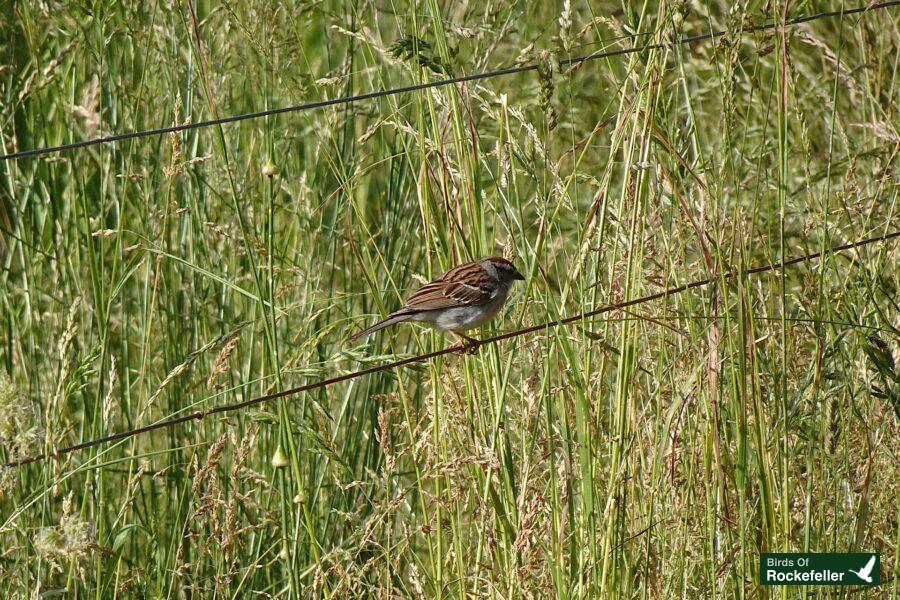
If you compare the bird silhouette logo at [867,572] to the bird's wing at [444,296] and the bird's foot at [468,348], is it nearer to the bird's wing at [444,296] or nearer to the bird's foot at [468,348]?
the bird's foot at [468,348]

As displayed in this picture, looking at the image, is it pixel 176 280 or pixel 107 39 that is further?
pixel 176 280

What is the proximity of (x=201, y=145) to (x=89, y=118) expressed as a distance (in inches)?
14.3

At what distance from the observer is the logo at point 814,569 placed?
2.05 metres

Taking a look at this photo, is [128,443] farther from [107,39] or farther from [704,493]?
[704,493]

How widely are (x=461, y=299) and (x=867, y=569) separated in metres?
1.38

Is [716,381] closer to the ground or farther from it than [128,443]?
farther from it

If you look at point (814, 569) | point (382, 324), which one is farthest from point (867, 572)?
point (382, 324)

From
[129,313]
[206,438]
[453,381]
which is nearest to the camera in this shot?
[453,381]

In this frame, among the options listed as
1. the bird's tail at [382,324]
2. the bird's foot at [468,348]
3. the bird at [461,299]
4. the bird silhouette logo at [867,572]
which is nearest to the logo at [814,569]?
the bird silhouette logo at [867,572]

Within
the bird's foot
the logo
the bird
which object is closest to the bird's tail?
the bird

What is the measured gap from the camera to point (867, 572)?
2.19 m

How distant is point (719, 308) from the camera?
8.06 ft

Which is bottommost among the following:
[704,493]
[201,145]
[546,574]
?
[546,574]

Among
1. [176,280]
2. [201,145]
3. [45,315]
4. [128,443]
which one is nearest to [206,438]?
[128,443]
